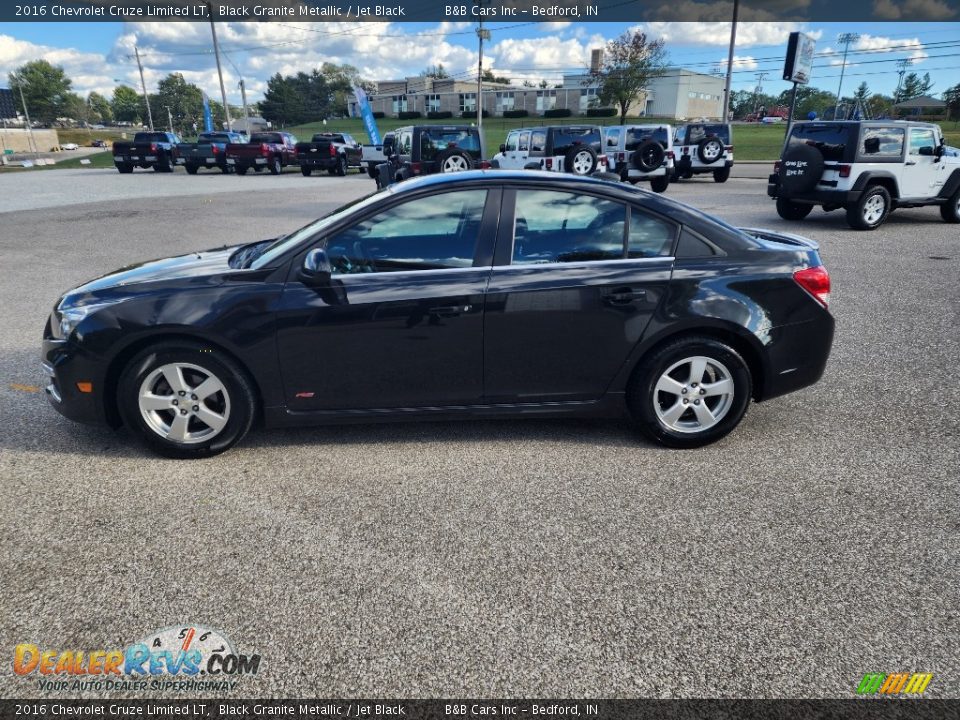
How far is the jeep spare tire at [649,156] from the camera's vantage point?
761 inches

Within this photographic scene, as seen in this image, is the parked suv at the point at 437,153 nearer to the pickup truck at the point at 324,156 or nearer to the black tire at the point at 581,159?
the black tire at the point at 581,159

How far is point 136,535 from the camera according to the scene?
2.93 meters

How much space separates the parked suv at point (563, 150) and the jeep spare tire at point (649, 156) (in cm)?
149

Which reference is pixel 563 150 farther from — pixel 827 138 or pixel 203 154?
pixel 203 154

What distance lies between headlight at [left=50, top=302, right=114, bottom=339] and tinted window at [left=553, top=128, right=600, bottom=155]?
1628cm

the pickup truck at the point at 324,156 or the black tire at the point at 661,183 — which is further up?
the pickup truck at the point at 324,156

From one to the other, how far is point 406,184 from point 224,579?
2353mm

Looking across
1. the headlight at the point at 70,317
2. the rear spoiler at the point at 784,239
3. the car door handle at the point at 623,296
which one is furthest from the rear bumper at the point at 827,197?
the headlight at the point at 70,317

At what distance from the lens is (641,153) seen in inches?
763

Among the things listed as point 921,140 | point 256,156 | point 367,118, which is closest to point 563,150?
point 921,140

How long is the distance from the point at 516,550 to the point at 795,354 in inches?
84.1

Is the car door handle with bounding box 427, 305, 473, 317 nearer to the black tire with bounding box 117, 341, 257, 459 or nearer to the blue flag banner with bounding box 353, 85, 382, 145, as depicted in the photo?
the black tire with bounding box 117, 341, 257, 459

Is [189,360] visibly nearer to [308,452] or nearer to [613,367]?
[308,452]

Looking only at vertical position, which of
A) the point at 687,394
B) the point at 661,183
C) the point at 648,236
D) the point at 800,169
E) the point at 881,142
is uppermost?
the point at 881,142
